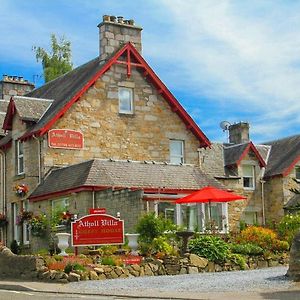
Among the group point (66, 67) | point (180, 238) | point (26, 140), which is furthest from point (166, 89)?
point (66, 67)

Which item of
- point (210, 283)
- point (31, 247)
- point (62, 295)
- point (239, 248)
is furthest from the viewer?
point (31, 247)

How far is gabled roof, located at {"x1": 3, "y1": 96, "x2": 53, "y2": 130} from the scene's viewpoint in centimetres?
3636

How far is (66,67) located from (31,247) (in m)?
23.6

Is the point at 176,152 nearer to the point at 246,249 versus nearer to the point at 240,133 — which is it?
the point at 240,133

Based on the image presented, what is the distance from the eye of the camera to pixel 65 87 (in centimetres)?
3897

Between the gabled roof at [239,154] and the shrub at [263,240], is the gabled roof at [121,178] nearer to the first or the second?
the shrub at [263,240]

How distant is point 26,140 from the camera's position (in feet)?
119

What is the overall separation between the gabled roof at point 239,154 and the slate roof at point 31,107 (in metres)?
12.4

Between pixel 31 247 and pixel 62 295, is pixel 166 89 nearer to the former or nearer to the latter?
pixel 31 247

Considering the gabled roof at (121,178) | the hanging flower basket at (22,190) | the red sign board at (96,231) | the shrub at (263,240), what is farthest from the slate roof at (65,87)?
the shrub at (263,240)

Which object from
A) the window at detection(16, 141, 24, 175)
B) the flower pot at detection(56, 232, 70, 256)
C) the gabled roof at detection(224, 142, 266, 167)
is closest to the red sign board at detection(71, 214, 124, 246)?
the flower pot at detection(56, 232, 70, 256)

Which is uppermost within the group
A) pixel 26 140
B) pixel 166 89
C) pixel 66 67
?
pixel 66 67

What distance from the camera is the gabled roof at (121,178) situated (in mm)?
31047

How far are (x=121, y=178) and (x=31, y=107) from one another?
785cm
